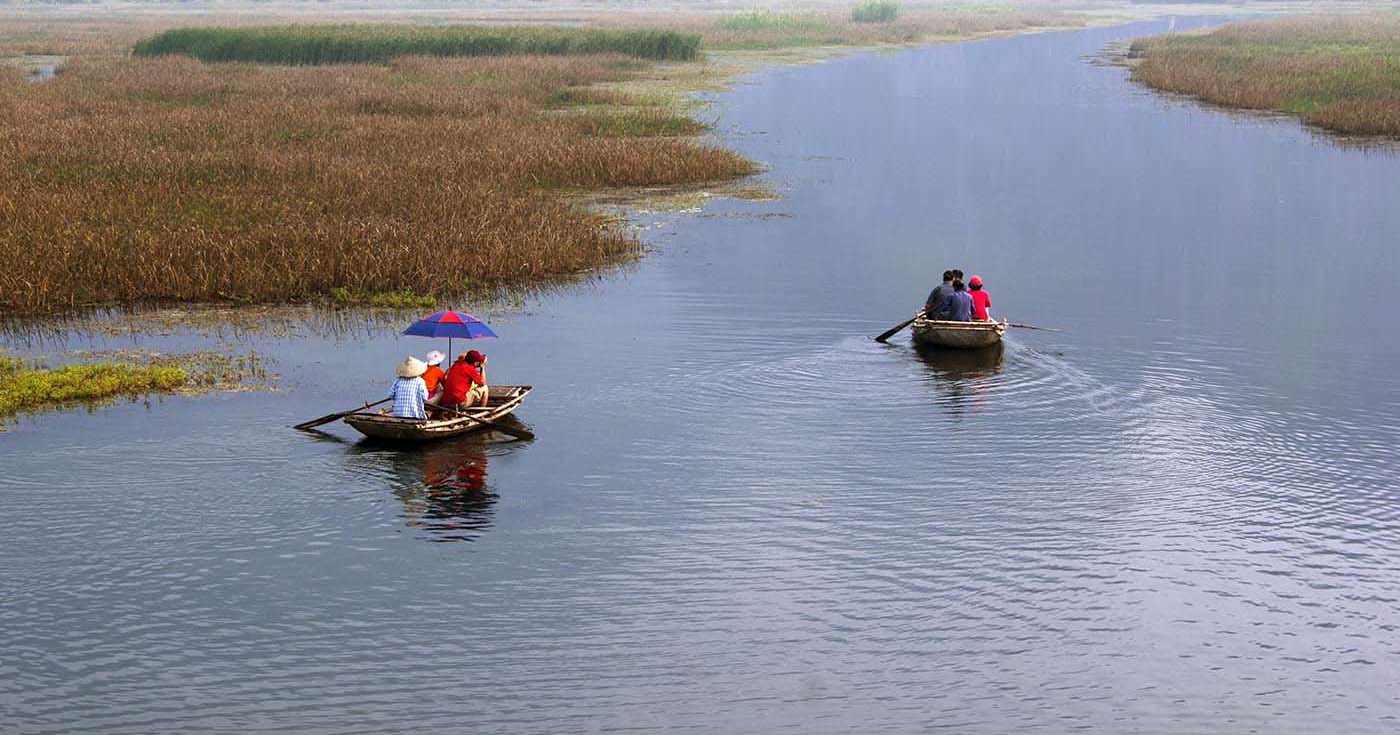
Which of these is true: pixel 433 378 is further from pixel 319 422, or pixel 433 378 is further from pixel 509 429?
pixel 319 422

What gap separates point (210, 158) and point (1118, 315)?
78.6 feet

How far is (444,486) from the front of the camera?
734 inches

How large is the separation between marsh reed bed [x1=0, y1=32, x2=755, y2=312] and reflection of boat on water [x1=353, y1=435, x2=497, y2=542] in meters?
9.46

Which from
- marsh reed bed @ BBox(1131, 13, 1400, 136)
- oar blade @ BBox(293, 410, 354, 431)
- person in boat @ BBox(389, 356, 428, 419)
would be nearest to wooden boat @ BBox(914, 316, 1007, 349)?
person in boat @ BBox(389, 356, 428, 419)

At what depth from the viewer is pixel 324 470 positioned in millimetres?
18969

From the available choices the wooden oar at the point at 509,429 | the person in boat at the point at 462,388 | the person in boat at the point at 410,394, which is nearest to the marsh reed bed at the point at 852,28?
the person in boat at the point at 462,388

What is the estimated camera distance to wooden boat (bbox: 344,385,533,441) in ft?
63.8

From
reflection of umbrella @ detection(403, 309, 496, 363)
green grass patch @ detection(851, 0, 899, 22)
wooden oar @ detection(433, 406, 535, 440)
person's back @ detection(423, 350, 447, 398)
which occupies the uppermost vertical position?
green grass patch @ detection(851, 0, 899, 22)

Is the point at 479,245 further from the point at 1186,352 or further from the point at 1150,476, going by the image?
the point at 1150,476

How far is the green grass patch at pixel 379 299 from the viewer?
28250 millimetres

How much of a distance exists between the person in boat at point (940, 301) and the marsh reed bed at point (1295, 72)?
36.9 meters

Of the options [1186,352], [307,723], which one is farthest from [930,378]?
[307,723]

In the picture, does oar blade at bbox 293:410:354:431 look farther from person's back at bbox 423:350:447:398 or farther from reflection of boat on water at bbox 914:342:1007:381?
reflection of boat on water at bbox 914:342:1007:381

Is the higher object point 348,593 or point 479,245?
point 479,245
